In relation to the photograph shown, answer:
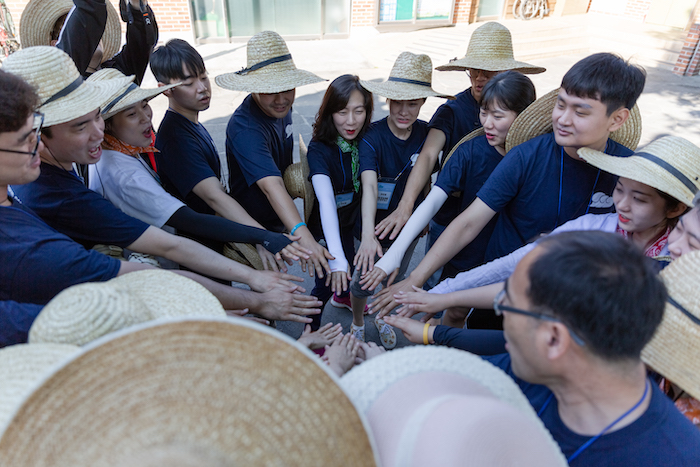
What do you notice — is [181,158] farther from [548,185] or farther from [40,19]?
[40,19]

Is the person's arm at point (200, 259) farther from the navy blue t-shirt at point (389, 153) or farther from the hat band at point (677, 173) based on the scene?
the hat band at point (677, 173)

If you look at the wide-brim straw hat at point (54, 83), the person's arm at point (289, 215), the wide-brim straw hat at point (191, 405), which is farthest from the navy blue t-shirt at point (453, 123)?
the wide-brim straw hat at point (191, 405)

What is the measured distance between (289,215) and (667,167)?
70.6 inches

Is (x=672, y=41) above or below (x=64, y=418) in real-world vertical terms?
below

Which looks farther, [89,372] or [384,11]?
[384,11]

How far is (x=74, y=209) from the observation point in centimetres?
168

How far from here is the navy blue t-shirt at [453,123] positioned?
2.66 meters

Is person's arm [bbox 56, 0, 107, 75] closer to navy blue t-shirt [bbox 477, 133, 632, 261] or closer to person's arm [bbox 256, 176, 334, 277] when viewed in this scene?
person's arm [bbox 256, 176, 334, 277]

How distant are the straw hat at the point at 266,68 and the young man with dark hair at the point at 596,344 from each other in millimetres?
1977

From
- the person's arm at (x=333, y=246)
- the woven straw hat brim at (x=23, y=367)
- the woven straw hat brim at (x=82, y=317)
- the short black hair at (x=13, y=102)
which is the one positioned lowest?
the person's arm at (x=333, y=246)

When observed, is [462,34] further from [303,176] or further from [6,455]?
[6,455]

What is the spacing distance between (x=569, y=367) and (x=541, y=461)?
12.0 inches

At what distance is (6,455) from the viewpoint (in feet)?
2.05

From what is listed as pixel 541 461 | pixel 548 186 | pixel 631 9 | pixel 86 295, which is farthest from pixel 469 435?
pixel 631 9
